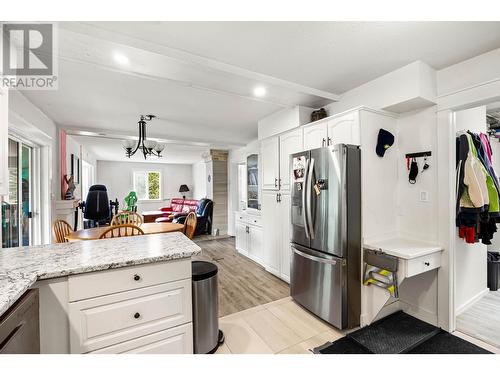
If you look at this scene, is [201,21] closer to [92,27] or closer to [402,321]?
[92,27]

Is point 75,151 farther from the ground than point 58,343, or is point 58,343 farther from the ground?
point 75,151

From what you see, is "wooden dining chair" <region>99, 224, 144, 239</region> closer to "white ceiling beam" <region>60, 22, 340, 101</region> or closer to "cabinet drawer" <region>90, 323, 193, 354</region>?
"cabinet drawer" <region>90, 323, 193, 354</region>

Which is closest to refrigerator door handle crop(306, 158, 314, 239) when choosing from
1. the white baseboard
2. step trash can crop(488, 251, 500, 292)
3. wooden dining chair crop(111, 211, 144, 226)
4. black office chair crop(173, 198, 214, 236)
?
the white baseboard

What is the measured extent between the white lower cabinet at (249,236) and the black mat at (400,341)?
2.00 meters

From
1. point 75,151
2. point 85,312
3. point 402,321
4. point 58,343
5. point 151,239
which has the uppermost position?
point 75,151

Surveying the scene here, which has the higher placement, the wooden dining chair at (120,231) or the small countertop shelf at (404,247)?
the wooden dining chair at (120,231)

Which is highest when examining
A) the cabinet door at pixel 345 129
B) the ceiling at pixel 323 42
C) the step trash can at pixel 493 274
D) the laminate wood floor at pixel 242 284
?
the ceiling at pixel 323 42

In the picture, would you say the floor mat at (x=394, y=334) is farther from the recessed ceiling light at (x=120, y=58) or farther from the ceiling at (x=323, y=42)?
the recessed ceiling light at (x=120, y=58)

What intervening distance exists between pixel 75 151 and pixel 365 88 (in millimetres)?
5955

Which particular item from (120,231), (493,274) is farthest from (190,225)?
(493,274)

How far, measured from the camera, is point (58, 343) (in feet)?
3.75

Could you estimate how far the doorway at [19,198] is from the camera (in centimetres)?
240

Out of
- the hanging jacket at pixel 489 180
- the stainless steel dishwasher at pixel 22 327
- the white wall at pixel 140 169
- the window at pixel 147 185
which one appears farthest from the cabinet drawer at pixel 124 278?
the window at pixel 147 185
